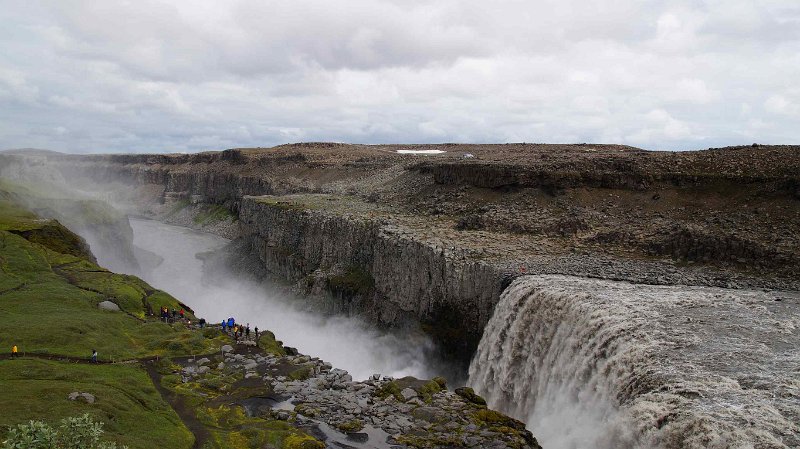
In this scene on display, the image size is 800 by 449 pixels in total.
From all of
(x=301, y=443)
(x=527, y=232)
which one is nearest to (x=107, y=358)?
(x=301, y=443)

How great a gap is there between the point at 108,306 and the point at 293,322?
23.4 metres

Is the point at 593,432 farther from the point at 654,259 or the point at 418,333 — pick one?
the point at 418,333

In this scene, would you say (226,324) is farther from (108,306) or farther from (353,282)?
(353,282)

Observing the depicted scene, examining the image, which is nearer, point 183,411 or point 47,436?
point 47,436

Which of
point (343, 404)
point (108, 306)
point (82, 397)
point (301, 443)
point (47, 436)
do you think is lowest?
point (343, 404)

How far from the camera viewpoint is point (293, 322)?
69562 mm

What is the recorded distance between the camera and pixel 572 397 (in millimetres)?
31312

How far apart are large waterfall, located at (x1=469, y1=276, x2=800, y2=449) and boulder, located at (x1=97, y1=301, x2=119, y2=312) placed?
98.9 ft

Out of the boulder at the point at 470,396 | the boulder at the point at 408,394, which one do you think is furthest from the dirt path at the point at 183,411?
the boulder at the point at 470,396

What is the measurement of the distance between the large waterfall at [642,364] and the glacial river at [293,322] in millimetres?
11813

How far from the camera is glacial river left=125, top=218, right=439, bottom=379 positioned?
54531mm

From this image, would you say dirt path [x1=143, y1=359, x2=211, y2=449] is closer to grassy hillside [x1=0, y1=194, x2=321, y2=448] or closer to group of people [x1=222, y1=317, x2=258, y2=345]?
grassy hillside [x1=0, y1=194, x2=321, y2=448]

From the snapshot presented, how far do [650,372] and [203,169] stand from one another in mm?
148579

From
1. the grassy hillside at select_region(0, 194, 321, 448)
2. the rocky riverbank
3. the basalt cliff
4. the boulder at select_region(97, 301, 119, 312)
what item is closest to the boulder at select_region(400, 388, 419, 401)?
the rocky riverbank
